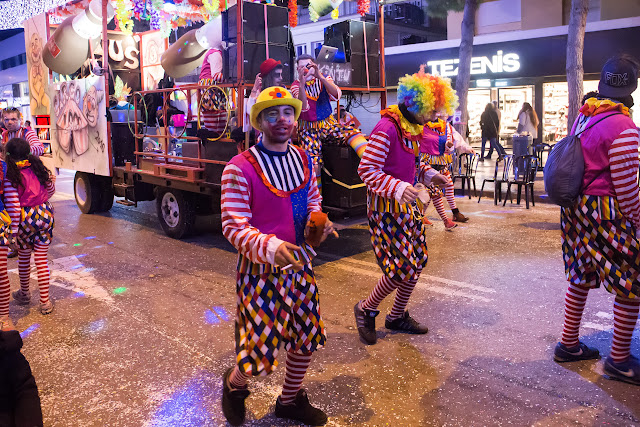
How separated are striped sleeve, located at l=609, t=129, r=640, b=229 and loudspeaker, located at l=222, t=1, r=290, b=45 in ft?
16.9

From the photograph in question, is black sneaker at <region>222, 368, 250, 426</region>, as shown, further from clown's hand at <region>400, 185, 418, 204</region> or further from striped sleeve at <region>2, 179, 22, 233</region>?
striped sleeve at <region>2, 179, 22, 233</region>

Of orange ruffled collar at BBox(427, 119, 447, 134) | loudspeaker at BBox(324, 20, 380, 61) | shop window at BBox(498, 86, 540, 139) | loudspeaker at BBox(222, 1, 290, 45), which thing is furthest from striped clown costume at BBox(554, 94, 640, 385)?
shop window at BBox(498, 86, 540, 139)

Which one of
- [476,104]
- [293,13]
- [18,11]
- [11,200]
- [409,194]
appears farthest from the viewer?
[476,104]

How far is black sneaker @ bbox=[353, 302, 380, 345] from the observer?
459 cm

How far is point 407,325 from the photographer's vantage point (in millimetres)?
4801

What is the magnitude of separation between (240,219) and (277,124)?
0.56 m

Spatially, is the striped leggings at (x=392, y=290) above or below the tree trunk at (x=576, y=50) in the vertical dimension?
below

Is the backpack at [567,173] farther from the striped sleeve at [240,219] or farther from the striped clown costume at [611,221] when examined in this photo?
the striped sleeve at [240,219]

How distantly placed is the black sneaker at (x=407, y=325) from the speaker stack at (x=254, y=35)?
403cm

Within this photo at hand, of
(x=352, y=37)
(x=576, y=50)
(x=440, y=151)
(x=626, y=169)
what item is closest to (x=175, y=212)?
(x=352, y=37)

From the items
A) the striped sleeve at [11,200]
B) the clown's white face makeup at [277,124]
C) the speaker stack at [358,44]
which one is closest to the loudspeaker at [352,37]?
the speaker stack at [358,44]

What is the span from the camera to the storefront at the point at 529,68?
17597 millimetres

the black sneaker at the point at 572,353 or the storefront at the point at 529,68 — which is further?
the storefront at the point at 529,68

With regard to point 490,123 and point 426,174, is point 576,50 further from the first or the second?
point 426,174
